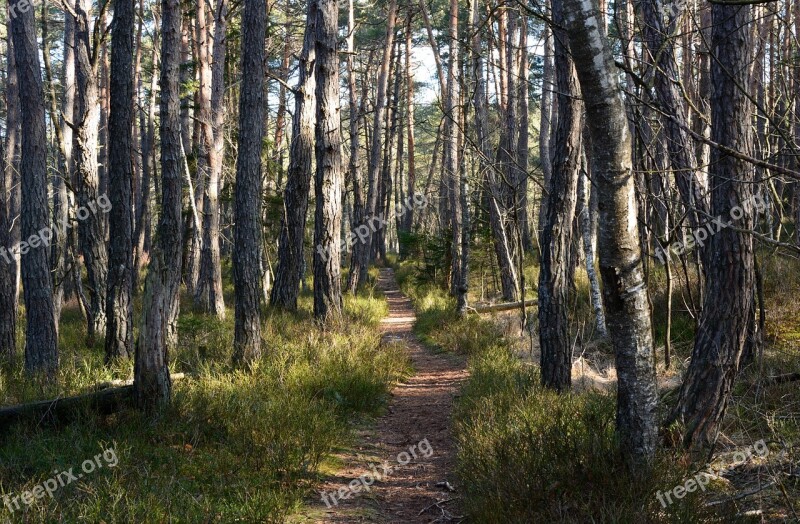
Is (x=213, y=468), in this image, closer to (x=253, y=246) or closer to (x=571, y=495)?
(x=571, y=495)

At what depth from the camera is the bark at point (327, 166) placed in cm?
979

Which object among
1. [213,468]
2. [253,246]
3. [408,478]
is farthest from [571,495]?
[253,246]

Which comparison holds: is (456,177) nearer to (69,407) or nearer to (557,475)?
(69,407)

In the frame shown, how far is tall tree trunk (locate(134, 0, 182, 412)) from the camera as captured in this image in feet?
17.6

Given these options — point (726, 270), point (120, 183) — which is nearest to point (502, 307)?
point (120, 183)

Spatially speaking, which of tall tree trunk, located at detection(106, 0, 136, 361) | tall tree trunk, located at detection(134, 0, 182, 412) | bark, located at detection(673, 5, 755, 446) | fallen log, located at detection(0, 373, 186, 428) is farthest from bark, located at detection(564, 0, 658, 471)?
tall tree trunk, located at detection(106, 0, 136, 361)

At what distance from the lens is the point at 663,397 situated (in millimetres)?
5621

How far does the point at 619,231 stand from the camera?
3.29 m

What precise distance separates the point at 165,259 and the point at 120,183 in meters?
2.33

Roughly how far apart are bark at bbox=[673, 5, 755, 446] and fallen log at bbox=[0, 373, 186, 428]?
4935 millimetres

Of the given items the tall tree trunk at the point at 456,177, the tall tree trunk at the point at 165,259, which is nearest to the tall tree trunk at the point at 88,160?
the tall tree trunk at the point at 165,259

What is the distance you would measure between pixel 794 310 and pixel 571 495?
6.18 metres

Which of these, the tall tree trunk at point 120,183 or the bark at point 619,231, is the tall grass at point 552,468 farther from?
the tall tree trunk at point 120,183

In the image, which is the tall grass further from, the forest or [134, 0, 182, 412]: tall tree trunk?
[134, 0, 182, 412]: tall tree trunk
